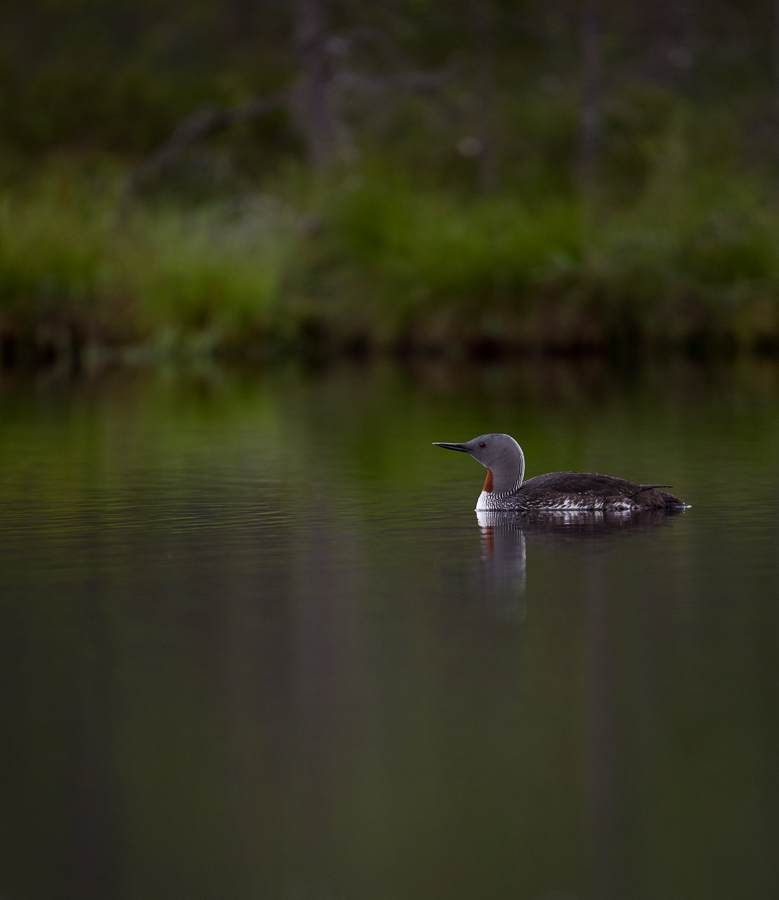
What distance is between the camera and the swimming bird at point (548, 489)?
326 inches

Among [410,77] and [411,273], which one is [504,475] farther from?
[410,77]

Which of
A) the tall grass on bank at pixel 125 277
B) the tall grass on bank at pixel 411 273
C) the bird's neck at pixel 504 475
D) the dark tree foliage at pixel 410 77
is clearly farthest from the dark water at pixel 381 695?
the dark tree foliage at pixel 410 77

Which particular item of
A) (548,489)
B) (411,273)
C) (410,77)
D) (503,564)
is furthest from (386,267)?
(503,564)

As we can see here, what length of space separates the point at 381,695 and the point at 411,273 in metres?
21.1

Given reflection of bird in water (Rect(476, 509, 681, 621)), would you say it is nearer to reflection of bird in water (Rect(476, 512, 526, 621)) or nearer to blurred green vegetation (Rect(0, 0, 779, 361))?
reflection of bird in water (Rect(476, 512, 526, 621))

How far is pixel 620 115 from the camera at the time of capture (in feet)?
169

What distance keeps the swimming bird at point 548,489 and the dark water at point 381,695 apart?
0.65 feet

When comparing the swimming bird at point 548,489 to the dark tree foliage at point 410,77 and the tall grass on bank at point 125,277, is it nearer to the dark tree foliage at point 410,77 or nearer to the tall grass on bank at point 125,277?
the tall grass on bank at point 125,277

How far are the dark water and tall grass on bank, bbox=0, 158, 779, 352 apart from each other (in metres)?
15.2

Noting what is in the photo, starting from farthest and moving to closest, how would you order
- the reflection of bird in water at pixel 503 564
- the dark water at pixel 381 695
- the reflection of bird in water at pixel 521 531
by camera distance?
the reflection of bird in water at pixel 521 531 → the reflection of bird in water at pixel 503 564 → the dark water at pixel 381 695

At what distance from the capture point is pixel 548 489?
8.30 meters

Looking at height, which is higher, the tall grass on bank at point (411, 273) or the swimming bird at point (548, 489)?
the tall grass on bank at point (411, 273)

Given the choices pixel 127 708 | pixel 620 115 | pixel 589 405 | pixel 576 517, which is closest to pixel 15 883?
pixel 127 708

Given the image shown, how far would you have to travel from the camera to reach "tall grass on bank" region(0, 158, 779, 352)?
2475cm
